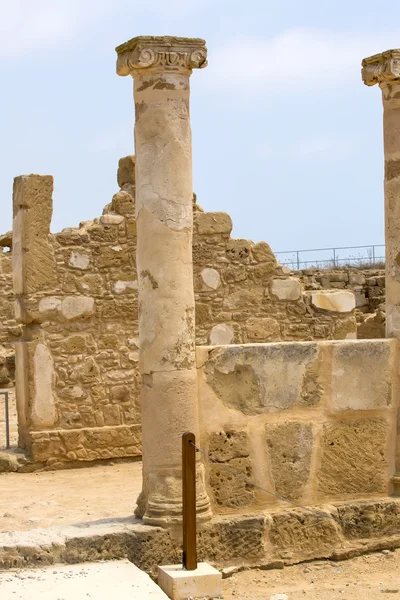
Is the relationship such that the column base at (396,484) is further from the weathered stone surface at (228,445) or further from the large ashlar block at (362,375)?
the weathered stone surface at (228,445)

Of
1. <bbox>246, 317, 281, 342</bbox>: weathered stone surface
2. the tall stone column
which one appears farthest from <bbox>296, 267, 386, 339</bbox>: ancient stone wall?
the tall stone column

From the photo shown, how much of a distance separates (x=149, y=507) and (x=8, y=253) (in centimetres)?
1026

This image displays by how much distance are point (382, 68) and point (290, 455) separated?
273 cm

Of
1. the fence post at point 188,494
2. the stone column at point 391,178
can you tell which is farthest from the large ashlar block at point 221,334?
the fence post at point 188,494

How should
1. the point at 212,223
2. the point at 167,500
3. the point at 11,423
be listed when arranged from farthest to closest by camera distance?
the point at 11,423
the point at 212,223
the point at 167,500

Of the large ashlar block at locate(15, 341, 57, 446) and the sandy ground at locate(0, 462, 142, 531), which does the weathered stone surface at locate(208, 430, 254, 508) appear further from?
the large ashlar block at locate(15, 341, 57, 446)

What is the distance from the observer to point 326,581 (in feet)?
20.7

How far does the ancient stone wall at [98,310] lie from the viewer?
32.4 feet

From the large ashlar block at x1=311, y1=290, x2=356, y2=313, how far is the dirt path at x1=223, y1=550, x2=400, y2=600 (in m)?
4.45

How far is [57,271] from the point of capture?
393 inches

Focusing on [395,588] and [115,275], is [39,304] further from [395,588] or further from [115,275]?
[395,588]

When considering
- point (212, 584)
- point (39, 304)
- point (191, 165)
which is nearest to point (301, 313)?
point (39, 304)

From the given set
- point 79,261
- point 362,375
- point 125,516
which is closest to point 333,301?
point 79,261

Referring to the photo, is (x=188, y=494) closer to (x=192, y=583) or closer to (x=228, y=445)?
(x=192, y=583)
